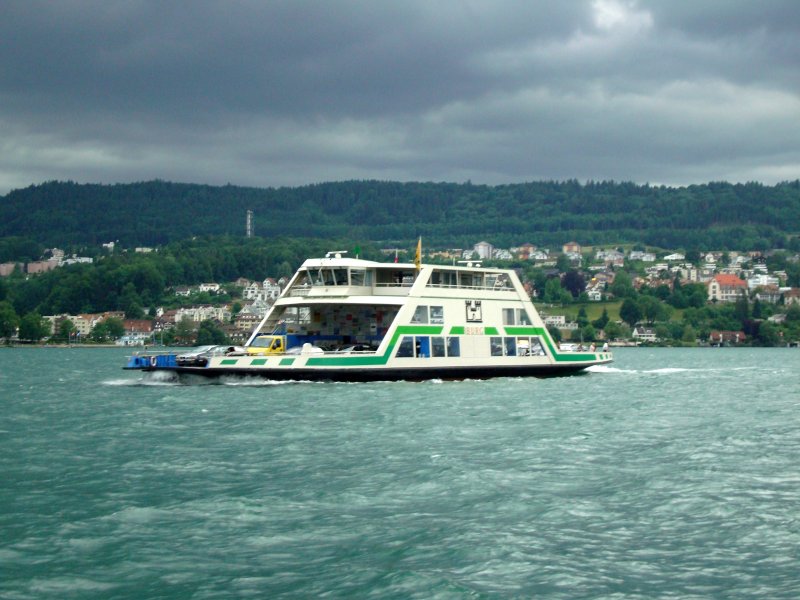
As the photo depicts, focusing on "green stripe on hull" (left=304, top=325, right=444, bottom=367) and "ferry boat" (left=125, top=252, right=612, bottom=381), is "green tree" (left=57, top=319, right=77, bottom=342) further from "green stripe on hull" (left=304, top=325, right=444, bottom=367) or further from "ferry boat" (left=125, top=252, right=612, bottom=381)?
"green stripe on hull" (left=304, top=325, right=444, bottom=367)

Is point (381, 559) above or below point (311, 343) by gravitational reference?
below

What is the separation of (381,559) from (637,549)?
3.40 metres

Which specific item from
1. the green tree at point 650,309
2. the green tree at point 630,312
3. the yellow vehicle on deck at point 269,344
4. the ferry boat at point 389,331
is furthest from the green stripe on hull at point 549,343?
the green tree at point 650,309

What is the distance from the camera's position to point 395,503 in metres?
17.6

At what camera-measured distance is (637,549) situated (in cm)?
1481

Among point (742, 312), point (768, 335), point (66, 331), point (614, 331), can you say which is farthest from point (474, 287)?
point (742, 312)

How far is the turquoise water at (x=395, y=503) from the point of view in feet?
44.0

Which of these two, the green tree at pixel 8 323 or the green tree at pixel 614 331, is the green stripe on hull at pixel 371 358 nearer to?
the green tree at pixel 614 331

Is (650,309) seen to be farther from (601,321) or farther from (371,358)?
(371,358)

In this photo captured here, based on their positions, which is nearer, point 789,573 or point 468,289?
point 789,573

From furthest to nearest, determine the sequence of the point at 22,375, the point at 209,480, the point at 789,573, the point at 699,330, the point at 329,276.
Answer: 1. the point at 699,330
2. the point at 22,375
3. the point at 329,276
4. the point at 209,480
5. the point at 789,573

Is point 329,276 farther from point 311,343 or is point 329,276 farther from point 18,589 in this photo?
point 18,589

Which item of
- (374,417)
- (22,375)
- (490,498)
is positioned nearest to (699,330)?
(22,375)

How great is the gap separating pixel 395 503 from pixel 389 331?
25.2 m
